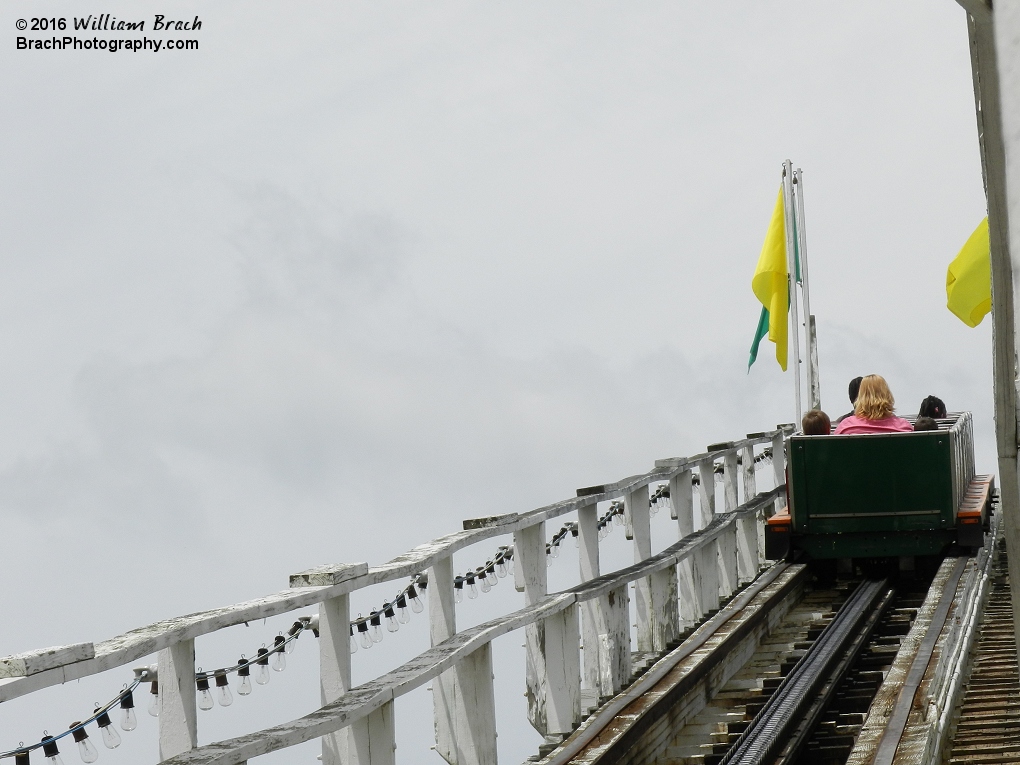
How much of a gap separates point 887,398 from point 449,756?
801 centimetres

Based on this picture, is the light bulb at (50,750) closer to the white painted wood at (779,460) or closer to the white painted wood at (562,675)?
the white painted wood at (562,675)

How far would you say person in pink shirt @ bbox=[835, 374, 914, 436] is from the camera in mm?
12305

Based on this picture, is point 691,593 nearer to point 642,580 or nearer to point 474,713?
point 642,580

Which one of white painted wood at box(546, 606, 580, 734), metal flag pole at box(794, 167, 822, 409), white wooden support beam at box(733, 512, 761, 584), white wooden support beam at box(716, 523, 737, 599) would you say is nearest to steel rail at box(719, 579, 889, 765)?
white painted wood at box(546, 606, 580, 734)

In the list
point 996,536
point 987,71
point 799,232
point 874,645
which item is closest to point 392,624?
point 987,71

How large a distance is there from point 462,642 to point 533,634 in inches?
53.5

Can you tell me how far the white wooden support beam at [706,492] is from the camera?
11828mm

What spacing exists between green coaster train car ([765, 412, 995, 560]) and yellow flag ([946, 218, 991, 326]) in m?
2.32

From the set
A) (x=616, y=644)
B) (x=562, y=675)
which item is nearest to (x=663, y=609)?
(x=616, y=644)

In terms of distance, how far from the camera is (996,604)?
10.1 m

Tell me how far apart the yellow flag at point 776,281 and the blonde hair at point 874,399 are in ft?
22.2

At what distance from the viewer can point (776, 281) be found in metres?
19.6

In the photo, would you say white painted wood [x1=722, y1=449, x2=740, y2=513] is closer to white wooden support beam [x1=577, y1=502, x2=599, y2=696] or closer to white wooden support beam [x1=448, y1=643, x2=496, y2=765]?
white wooden support beam [x1=577, y1=502, x2=599, y2=696]

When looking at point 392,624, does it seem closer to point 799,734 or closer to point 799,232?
point 799,734
